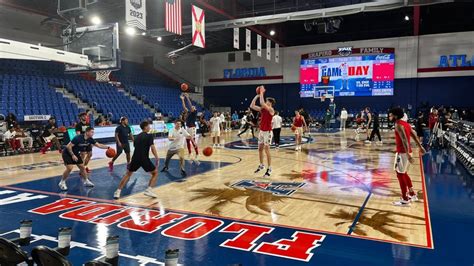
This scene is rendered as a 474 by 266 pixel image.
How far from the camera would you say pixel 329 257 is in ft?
12.6

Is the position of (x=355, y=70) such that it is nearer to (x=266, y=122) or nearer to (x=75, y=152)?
(x=266, y=122)

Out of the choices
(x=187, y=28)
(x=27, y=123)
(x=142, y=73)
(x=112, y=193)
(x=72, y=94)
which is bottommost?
(x=112, y=193)

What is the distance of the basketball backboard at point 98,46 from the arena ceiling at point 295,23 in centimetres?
845

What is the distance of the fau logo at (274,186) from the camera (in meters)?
6.93

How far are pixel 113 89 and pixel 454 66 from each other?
24469 mm

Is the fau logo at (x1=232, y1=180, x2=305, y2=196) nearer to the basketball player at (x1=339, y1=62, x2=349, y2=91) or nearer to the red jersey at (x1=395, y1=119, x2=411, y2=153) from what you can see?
the red jersey at (x1=395, y1=119, x2=411, y2=153)

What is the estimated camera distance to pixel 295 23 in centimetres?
2798

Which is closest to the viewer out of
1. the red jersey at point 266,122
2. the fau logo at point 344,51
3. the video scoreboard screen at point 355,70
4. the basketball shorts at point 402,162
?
the basketball shorts at point 402,162

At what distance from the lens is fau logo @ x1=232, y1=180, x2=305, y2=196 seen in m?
6.93

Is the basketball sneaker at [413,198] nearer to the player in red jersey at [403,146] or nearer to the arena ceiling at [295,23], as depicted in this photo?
the player in red jersey at [403,146]

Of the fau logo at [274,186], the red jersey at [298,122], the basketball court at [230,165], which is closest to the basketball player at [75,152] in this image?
the basketball court at [230,165]

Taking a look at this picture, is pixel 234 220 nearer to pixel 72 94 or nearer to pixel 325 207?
pixel 325 207

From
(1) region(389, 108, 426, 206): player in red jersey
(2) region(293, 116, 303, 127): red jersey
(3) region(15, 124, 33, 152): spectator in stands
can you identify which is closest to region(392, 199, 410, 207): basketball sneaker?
(1) region(389, 108, 426, 206): player in red jersey

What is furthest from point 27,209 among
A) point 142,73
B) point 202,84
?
point 202,84
